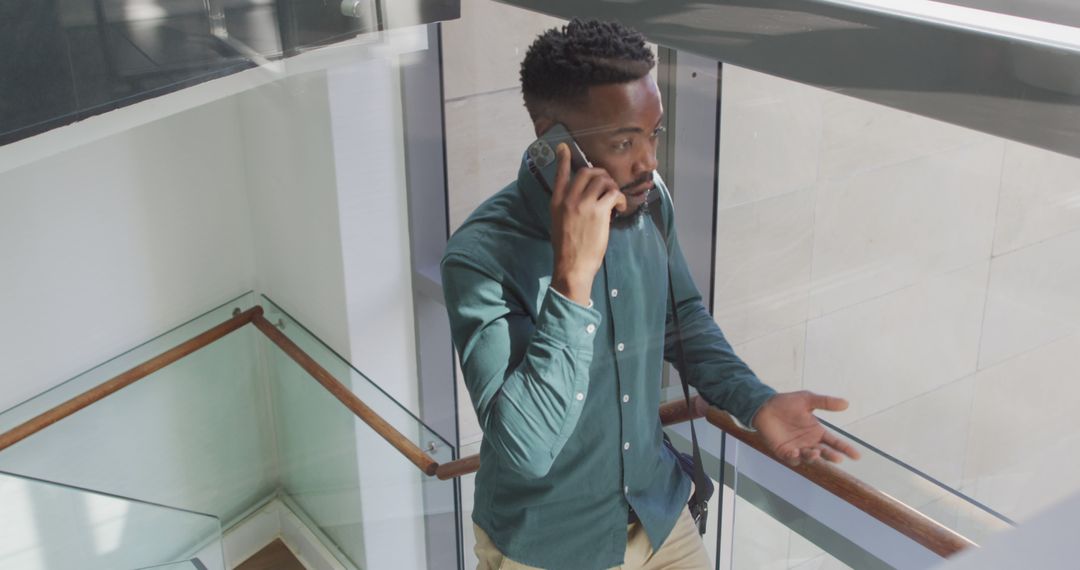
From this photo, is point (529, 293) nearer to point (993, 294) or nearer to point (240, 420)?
point (993, 294)

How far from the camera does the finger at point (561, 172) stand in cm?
188

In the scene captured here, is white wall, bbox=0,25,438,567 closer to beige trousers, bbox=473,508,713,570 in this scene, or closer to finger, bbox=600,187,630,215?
beige trousers, bbox=473,508,713,570

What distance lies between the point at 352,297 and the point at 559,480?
1.85 m

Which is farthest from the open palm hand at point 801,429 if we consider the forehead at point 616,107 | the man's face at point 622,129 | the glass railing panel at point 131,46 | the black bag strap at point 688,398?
the glass railing panel at point 131,46

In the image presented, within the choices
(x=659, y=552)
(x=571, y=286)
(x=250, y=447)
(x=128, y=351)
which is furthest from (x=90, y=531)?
(x=571, y=286)

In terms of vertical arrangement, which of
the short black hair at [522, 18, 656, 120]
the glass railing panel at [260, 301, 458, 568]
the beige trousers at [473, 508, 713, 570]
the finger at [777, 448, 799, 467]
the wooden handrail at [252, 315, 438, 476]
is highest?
the short black hair at [522, 18, 656, 120]

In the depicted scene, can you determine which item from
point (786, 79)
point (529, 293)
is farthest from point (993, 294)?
point (529, 293)

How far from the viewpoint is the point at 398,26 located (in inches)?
125

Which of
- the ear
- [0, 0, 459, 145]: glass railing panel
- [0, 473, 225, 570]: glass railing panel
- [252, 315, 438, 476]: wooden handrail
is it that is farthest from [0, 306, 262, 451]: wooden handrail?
the ear

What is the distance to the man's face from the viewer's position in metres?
1.82

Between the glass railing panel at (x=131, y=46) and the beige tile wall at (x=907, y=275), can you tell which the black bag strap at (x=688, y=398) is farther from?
the glass railing panel at (x=131, y=46)

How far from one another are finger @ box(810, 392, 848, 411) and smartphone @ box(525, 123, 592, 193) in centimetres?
59

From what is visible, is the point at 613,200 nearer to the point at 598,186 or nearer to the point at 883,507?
the point at 598,186

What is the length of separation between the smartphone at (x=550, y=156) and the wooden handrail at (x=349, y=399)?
5.89ft
